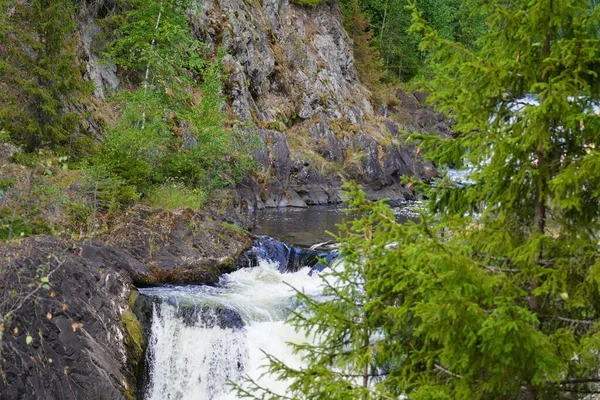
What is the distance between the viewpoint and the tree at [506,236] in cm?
345

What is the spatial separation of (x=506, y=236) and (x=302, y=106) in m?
27.3

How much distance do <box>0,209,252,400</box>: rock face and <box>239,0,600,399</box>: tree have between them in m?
3.92

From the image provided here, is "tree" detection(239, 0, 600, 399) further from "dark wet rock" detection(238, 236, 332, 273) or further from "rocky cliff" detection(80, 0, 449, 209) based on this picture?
"rocky cliff" detection(80, 0, 449, 209)

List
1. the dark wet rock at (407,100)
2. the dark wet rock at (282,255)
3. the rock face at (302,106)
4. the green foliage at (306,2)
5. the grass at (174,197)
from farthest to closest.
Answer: the dark wet rock at (407,100), the green foliage at (306,2), the rock face at (302,106), the dark wet rock at (282,255), the grass at (174,197)

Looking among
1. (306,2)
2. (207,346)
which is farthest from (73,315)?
(306,2)

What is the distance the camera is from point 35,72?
42.5 ft

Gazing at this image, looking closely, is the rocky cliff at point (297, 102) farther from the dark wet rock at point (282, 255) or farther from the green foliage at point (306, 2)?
the dark wet rock at point (282, 255)

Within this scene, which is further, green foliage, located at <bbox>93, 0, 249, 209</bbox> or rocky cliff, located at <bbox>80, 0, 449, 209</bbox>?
rocky cliff, located at <bbox>80, 0, 449, 209</bbox>

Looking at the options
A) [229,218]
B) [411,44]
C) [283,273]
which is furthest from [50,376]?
[411,44]

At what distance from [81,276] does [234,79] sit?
18.3 meters

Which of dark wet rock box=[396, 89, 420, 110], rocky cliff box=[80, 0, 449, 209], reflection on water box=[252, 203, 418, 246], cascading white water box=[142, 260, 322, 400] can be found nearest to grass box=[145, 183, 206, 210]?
cascading white water box=[142, 260, 322, 400]

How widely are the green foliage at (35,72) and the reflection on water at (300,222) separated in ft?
23.9

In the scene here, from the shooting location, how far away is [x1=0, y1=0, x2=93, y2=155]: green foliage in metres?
12.8

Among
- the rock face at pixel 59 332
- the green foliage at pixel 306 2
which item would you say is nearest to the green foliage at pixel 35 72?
the rock face at pixel 59 332
